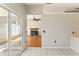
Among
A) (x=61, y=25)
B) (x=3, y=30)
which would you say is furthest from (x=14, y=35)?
(x=61, y=25)

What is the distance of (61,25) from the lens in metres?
8.24

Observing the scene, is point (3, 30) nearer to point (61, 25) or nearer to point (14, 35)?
point (14, 35)

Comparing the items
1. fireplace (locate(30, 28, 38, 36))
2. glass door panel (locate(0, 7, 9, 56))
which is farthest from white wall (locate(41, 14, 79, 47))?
glass door panel (locate(0, 7, 9, 56))

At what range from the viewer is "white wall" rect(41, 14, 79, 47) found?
8.20m

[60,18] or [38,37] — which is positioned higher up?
[60,18]

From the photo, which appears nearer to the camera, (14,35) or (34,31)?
(14,35)

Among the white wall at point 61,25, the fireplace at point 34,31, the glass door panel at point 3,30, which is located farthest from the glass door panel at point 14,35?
the fireplace at point 34,31

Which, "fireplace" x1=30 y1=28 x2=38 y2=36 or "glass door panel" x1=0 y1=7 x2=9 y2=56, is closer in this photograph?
"glass door panel" x1=0 y1=7 x2=9 y2=56

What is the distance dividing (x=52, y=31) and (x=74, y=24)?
1263 mm

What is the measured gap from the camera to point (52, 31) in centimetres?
829

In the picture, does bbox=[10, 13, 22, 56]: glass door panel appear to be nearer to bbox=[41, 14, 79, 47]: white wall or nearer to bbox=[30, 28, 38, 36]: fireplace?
bbox=[41, 14, 79, 47]: white wall

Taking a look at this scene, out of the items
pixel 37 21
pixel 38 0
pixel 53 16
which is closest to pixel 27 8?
pixel 53 16

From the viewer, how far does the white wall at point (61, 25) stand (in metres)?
8.20

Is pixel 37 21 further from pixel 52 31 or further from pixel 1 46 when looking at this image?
pixel 1 46
